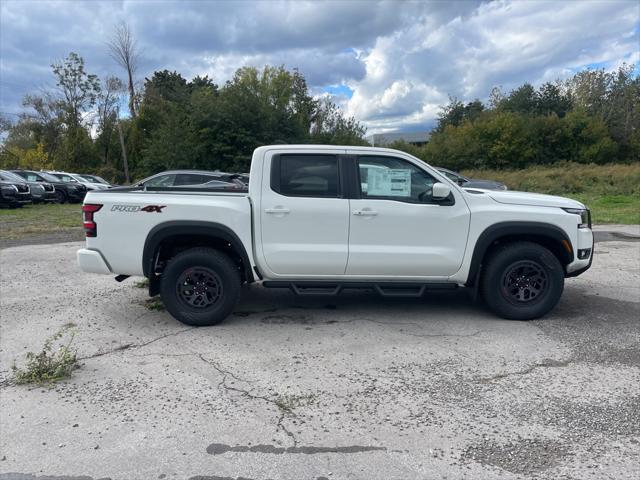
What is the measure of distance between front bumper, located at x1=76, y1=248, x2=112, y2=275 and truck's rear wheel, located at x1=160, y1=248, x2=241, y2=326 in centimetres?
65

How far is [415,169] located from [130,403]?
3.61m

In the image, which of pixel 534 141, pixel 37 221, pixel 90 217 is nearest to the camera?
pixel 90 217

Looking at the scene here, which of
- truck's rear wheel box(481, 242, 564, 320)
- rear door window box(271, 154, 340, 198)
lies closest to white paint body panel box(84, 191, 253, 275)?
rear door window box(271, 154, 340, 198)

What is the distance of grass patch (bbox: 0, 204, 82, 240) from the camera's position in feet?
44.9

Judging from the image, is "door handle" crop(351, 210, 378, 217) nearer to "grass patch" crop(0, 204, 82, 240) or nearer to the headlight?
the headlight

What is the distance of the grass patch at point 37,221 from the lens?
13.7 meters

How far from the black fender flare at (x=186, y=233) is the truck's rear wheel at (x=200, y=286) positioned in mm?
215

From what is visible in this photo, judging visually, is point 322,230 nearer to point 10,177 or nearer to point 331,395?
point 331,395

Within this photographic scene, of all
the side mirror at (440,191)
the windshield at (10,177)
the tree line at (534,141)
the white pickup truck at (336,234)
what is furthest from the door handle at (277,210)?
the tree line at (534,141)

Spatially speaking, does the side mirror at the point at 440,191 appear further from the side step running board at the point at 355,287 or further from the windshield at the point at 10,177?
the windshield at the point at 10,177

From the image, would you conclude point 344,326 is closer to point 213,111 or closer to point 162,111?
point 213,111

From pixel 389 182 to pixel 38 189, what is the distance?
68.9ft

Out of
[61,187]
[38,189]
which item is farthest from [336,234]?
[61,187]

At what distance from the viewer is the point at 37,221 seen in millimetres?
16203
